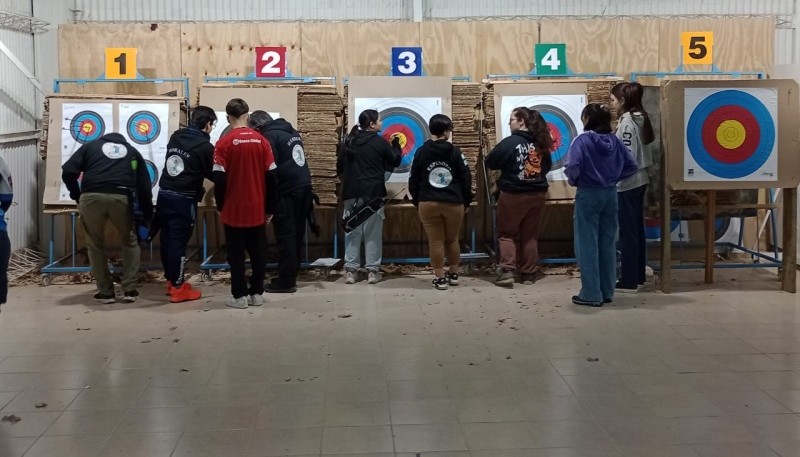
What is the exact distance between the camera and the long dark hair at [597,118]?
5398mm

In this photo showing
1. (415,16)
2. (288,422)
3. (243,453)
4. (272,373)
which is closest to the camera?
(243,453)

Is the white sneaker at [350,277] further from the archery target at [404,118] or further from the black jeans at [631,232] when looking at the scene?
the black jeans at [631,232]

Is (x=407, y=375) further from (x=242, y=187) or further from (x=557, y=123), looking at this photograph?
(x=557, y=123)

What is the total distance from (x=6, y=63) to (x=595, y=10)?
5.19 metres

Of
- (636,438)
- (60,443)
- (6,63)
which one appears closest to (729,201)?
(636,438)

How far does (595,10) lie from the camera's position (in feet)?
24.9

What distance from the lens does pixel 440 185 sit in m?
5.97

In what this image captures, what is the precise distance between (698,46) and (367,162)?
310cm

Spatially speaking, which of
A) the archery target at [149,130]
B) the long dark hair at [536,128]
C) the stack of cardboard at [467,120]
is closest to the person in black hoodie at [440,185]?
the long dark hair at [536,128]

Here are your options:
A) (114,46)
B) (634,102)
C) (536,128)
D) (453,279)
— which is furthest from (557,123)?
(114,46)

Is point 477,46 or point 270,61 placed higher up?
point 477,46

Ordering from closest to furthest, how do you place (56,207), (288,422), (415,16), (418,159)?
1. (288,422)
2. (418,159)
3. (56,207)
4. (415,16)

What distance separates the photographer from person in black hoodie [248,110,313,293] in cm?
602

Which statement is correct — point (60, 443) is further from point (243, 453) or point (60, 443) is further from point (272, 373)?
point (272, 373)
